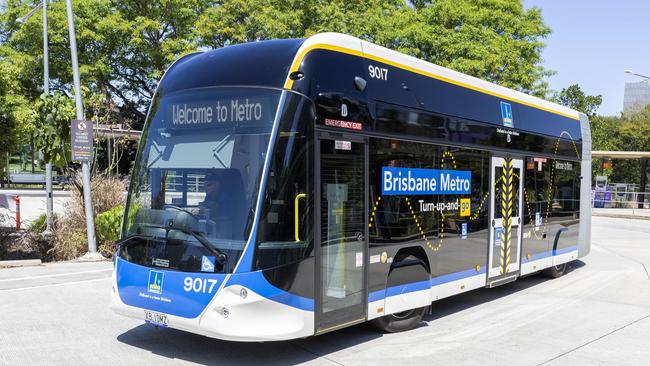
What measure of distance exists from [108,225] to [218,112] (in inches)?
363

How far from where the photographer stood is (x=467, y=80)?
834 centimetres

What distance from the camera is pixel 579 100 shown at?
2240 inches

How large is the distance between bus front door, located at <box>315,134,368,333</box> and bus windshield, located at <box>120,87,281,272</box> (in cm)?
76

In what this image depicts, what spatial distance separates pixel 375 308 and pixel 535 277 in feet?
21.3

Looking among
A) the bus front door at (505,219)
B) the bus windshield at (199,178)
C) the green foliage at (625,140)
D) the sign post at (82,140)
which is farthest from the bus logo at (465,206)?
the green foliage at (625,140)

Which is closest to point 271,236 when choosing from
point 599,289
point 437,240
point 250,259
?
point 250,259

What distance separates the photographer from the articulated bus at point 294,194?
5.23 meters

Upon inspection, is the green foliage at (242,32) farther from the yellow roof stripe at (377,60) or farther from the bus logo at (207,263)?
the bus logo at (207,263)

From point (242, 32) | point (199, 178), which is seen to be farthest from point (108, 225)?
point (242, 32)

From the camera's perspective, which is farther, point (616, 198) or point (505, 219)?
point (616, 198)

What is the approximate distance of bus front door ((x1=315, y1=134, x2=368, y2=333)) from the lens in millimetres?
5668

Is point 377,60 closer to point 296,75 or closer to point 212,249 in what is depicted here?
point 296,75

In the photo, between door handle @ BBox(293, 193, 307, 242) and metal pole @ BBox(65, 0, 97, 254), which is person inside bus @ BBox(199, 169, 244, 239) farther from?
metal pole @ BBox(65, 0, 97, 254)

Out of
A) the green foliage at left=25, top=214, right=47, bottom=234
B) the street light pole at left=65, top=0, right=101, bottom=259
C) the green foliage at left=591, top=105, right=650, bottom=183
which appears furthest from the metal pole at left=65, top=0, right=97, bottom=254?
the green foliage at left=591, top=105, right=650, bottom=183
